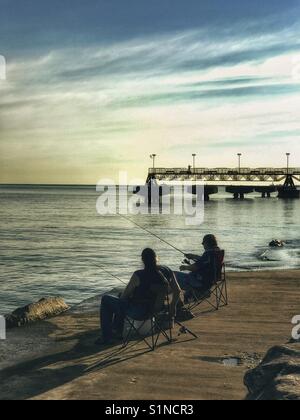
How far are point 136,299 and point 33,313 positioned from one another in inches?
113

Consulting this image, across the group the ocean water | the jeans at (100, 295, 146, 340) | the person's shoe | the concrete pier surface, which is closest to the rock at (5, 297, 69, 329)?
the concrete pier surface

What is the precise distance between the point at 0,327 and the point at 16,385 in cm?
319

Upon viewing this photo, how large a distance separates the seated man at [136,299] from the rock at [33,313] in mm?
2235

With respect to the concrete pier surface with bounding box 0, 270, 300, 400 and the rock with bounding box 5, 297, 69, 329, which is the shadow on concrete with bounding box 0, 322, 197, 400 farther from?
the rock with bounding box 5, 297, 69, 329

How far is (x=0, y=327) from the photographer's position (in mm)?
8844

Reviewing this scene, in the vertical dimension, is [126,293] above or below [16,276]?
above

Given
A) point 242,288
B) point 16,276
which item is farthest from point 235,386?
point 16,276

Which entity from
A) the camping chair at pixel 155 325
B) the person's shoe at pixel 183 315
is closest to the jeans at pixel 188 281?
the person's shoe at pixel 183 315

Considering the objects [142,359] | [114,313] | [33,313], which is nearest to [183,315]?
[114,313]

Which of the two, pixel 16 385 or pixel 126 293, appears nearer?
pixel 16 385

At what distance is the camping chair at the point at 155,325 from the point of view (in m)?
7.00

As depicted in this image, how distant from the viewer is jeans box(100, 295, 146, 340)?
23.5ft

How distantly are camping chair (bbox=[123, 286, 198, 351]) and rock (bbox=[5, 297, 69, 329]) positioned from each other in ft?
7.31
